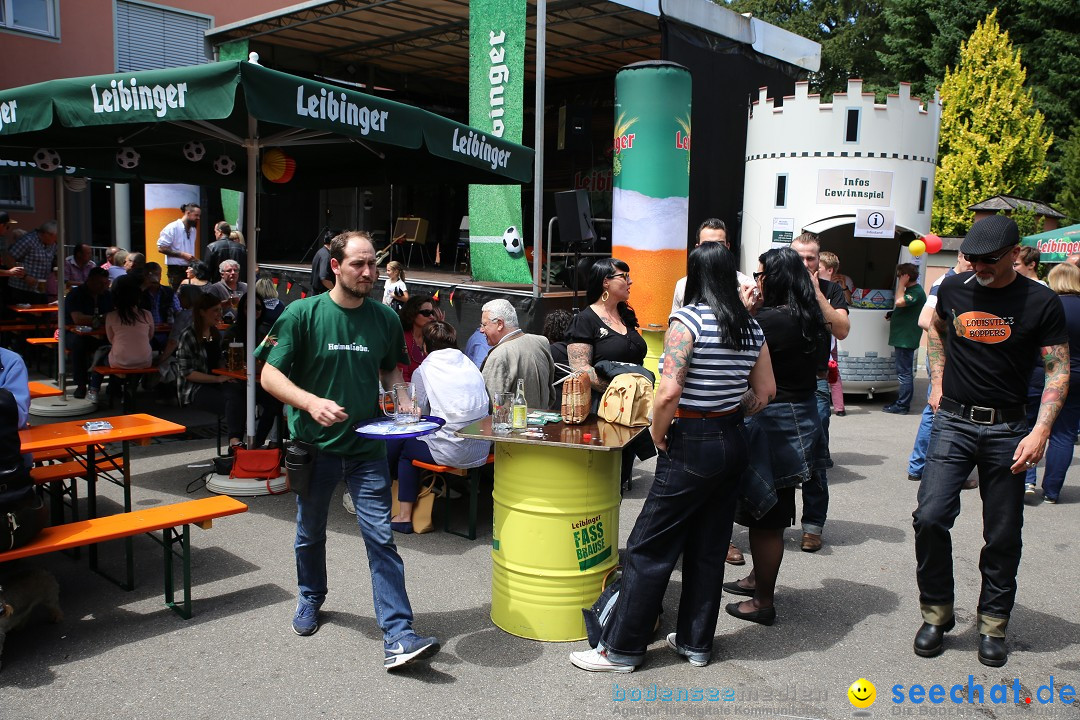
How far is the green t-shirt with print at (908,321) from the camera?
9797mm

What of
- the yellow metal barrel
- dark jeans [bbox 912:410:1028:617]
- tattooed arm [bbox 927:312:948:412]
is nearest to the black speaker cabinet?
tattooed arm [bbox 927:312:948:412]

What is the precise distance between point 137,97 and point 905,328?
845cm

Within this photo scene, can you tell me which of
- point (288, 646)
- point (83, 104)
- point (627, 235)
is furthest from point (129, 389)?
point (627, 235)

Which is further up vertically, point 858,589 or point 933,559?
point 933,559

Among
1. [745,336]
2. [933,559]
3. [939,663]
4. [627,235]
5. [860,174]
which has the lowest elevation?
[939,663]

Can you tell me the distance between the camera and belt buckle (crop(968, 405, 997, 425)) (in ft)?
12.0

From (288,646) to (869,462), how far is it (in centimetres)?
554

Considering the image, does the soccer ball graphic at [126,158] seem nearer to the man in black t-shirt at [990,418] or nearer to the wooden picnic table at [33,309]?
the wooden picnic table at [33,309]

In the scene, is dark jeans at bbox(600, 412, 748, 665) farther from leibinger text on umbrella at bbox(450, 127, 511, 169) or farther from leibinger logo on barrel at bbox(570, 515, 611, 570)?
leibinger text on umbrella at bbox(450, 127, 511, 169)

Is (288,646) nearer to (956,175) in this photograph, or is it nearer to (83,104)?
(83,104)

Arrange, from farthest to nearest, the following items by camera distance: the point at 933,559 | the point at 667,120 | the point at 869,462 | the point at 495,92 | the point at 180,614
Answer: the point at 495,92 → the point at 667,120 → the point at 869,462 → the point at 180,614 → the point at 933,559

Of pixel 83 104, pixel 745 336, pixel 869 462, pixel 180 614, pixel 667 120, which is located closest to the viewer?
pixel 745 336

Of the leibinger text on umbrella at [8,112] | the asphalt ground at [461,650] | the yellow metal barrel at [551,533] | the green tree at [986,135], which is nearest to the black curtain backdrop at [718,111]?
the asphalt ground at [461,650]

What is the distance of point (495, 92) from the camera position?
35.8ft
